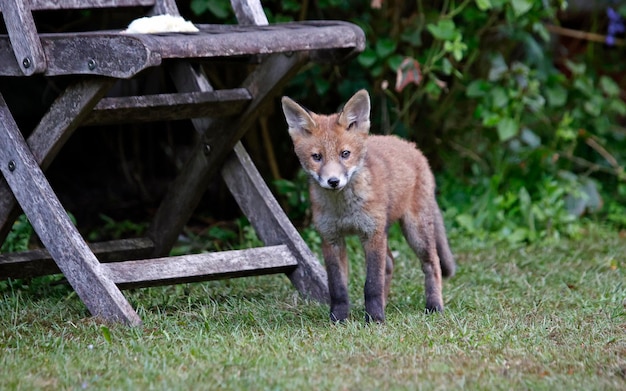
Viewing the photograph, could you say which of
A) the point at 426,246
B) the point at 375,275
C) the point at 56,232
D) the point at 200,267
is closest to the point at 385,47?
the point at 426,246

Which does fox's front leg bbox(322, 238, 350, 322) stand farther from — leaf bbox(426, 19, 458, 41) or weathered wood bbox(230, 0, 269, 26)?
leaf bbox(426, 19, 458, 41)

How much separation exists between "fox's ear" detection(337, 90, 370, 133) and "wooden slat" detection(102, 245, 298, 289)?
828 millimetres

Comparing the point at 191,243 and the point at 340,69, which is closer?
the point at 191,243

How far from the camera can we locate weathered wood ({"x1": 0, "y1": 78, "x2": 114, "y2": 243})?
4.32m

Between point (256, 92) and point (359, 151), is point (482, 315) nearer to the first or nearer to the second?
point (359, 151)

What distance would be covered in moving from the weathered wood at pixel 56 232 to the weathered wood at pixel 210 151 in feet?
3.68

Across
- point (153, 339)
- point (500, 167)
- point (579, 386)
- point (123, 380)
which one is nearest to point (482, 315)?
point (579, 386)

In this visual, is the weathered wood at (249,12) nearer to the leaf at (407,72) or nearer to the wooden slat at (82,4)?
the wooden slat at (82,4)

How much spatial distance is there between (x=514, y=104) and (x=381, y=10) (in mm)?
1231

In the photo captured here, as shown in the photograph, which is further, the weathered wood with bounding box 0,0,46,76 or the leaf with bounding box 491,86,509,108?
the leaf with bounding box 491,86,509,108

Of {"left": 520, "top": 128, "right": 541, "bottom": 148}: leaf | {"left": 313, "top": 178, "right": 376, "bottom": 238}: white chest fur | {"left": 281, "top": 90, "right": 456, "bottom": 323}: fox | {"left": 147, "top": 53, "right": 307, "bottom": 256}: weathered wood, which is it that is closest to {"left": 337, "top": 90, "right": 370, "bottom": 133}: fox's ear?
{"left": 281, "top": 90, "right": 456, "bottom": 323}: fox

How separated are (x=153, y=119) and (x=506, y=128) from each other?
321cm

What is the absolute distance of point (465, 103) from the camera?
8.42m

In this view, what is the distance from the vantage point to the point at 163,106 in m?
4.76
